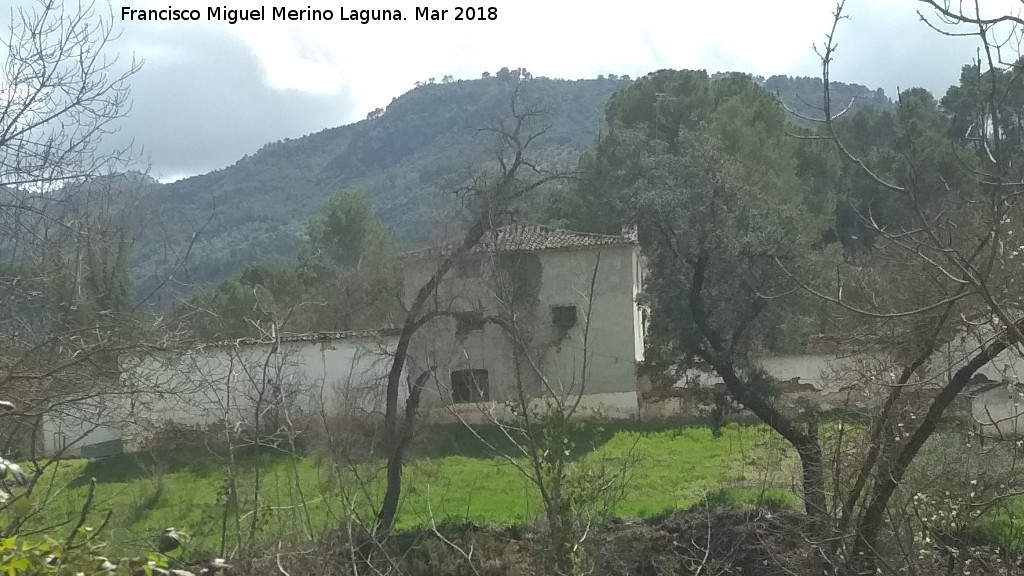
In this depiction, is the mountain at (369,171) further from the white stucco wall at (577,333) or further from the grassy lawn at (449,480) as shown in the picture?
the grassy lawn at (449,480)

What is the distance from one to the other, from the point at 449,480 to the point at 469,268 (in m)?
3.70

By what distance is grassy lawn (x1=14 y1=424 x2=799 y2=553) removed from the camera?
41.4 feet

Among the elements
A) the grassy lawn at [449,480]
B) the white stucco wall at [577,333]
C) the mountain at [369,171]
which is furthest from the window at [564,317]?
the mountain at [369,171]

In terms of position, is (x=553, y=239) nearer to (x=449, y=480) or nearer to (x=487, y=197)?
(x=449, y=480)

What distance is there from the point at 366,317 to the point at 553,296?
209 inches

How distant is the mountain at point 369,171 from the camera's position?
7.73 meters

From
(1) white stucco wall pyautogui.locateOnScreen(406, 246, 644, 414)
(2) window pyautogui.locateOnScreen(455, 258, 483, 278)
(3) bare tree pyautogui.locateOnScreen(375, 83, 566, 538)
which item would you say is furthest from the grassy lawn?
(2) window pyautogui.locateOnScreen(455, 258, 483, 278)

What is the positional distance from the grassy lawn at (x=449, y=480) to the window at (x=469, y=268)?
2979 mm

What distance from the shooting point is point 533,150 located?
12508mm

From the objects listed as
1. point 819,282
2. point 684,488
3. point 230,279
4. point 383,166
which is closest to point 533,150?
point 819,282

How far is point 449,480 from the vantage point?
15977 millimetres

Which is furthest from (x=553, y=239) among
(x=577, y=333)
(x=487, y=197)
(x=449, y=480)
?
(x=487, y=197)

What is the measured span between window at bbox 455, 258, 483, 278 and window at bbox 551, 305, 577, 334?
22.3 feet

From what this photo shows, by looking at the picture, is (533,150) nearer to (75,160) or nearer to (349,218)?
(75,160)
